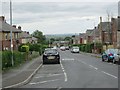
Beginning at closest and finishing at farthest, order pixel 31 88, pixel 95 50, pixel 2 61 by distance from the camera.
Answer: pixel 31 88
pixel 2 61
pixel 95 50

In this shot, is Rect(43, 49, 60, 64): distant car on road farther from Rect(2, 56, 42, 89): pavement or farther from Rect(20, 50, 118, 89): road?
Rect(2, 56, 42, 89): pavement

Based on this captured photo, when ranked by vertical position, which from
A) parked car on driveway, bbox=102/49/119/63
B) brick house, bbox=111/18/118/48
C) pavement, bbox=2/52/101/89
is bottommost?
pavement, bbox=2/52/101/89

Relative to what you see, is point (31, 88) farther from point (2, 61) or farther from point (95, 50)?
point (95, 50)

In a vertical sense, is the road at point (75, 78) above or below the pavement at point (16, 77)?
below

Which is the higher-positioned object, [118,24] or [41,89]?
[118,24]

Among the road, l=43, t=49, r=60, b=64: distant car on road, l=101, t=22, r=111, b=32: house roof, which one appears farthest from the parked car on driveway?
l=101, t=22, r=111, b=32: house roof

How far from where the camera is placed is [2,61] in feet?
79.6

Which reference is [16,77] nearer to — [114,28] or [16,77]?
[16,77]

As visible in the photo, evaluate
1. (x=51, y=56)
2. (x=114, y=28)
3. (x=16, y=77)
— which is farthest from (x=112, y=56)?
(x=114, y=28)

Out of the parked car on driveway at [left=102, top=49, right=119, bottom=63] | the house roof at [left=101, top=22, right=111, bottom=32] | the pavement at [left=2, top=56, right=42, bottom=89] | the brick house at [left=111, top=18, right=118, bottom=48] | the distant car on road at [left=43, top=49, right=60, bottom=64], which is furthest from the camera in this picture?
the house roof at [left=101, top=22, right=111, bottom=32]

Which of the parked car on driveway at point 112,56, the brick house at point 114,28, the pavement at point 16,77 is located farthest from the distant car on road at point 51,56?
the brick house at point 114,28

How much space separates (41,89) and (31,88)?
66cm

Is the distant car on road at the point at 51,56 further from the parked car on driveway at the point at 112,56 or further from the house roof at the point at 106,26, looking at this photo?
the house roof at the point at 106,26

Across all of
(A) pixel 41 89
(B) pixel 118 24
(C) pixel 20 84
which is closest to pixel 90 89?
(A) pixel 41 89
